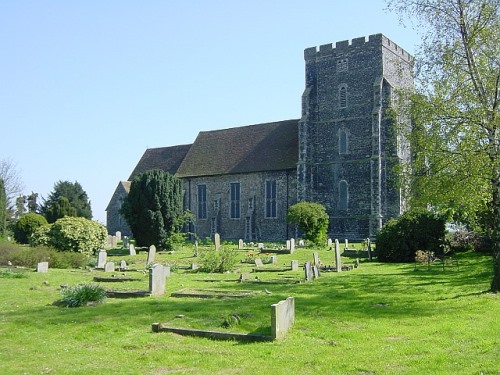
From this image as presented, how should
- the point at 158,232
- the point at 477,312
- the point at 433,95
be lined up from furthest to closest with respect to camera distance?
the point at 158,232
the point at 433,95
the point at 477,312

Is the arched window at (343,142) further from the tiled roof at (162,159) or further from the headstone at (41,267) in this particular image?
the headstone at (41,267)

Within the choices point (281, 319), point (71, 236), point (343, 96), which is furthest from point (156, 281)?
point (343, 96)

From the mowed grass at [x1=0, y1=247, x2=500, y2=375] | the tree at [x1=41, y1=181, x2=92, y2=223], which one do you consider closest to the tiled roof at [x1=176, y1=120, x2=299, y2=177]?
the tree at [x1=41, y1=181, x2=92, y2=223]

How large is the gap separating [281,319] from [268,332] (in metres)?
0.38

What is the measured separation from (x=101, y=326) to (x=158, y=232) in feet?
73.3

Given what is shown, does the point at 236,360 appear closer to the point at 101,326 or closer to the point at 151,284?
the point at 101,326

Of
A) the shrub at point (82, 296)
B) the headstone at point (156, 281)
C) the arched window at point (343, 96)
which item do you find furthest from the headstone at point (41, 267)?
the arched window at point (343, 96)

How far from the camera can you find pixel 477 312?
34.4 feet

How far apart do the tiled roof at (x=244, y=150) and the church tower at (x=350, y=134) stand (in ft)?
8.12

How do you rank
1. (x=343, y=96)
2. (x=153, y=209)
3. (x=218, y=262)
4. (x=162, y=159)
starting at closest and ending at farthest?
(x=218, y=262), (x=153, y=209), (x=343, y=96), (x=162, y=159)

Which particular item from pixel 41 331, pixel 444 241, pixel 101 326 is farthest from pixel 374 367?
pixel 444 241

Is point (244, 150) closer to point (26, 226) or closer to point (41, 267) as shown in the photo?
point (26, 226)

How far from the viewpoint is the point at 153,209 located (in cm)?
3216

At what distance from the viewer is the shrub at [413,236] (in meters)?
23.7
